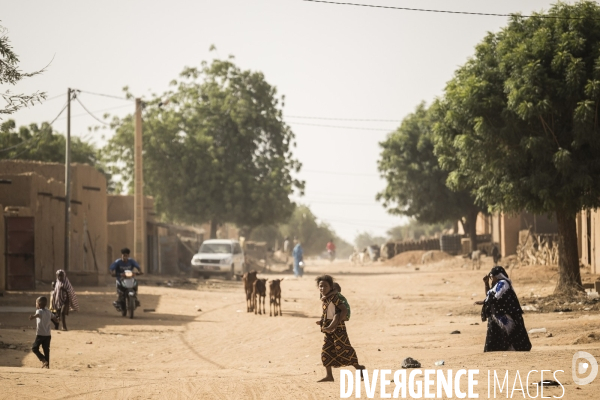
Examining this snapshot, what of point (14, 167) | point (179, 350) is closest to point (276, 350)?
point (179, 350)

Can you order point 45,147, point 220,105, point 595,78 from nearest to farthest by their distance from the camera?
point 595,78, point 45,147, point 220,105

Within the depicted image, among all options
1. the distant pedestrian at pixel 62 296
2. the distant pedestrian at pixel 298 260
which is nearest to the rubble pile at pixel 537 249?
the distant pedestrian at pixel 298 260

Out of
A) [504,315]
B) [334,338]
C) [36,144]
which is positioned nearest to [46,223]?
[504,315]

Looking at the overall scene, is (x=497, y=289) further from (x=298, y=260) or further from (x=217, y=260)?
(x=298, y=260)

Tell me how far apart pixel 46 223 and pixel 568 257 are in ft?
55.1

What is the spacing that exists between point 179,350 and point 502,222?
35.0 meters

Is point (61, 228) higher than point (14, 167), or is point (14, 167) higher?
point (14, 167)

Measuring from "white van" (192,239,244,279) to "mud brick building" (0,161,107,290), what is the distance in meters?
6.11

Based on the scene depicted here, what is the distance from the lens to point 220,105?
63.6m

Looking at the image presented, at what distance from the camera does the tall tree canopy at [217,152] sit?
200 feet

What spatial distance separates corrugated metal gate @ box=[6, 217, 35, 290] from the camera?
27703 millimetres

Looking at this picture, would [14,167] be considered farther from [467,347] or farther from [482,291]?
[467,347]

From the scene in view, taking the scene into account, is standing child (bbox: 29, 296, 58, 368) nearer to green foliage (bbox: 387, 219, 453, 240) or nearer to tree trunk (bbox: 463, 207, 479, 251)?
tree trunk (bbox: 463, 207, 479, 251)

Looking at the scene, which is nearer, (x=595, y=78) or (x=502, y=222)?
(x=595, y=78)
